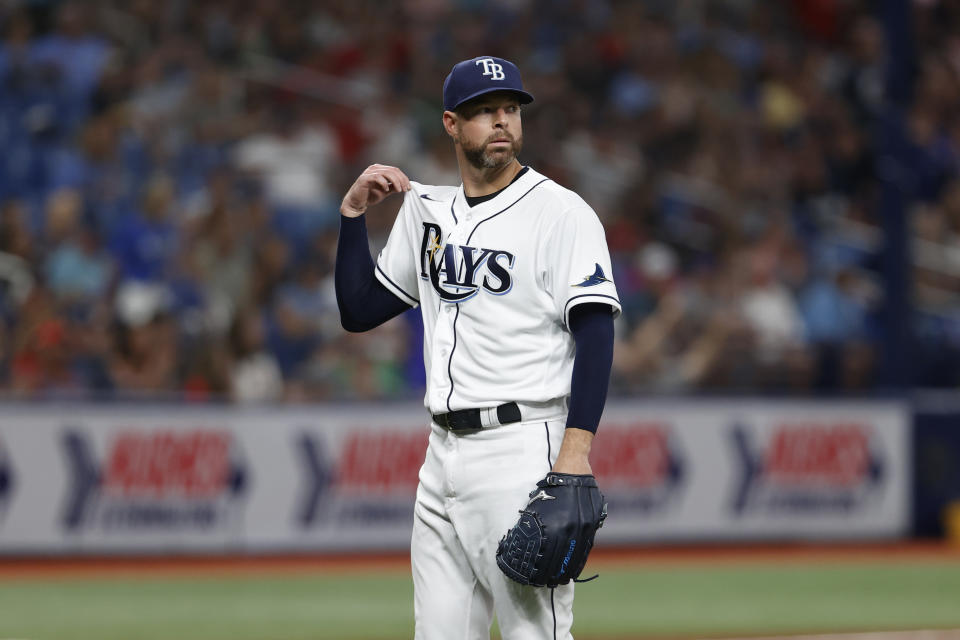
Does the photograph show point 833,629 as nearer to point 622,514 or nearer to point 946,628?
point 946,628

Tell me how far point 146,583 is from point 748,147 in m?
8.00

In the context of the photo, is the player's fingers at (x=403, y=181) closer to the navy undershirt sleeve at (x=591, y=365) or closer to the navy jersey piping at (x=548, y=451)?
the navy undershirt sleeve at (x=591, y=365)

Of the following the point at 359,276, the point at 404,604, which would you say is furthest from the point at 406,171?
the point at 359,276

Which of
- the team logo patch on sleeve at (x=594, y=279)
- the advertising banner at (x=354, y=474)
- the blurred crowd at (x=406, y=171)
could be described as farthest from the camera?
the blurred crowd at (x=406, y=171)

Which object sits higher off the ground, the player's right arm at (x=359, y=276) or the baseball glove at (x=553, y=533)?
the player's right arm at (x=359, y=276)

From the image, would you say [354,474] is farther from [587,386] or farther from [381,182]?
[587,386]

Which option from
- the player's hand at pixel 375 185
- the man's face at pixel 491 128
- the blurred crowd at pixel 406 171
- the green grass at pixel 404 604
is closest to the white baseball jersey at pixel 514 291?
the man's face at pixel 491 128

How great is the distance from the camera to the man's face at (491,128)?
3838mm

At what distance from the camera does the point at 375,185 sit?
4.07m

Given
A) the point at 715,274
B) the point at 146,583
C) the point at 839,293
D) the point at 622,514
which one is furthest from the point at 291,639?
the point at 839,293

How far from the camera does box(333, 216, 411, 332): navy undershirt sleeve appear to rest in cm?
419

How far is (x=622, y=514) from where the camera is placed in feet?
38.4

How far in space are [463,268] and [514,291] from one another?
167 millimetres

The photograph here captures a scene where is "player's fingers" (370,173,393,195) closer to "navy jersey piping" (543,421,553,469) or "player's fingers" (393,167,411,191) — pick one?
"player's fingers" (393,167,411,191)
